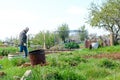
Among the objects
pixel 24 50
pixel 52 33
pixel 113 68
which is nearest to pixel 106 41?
pixel 52 33

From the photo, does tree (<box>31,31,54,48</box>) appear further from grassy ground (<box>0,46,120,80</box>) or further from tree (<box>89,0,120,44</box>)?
grassy ground (<box>0,46,120,80</box>)

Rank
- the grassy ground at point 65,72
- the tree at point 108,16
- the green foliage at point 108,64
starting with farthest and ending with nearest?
the tree at point 108,16 → the green foliage at point 108,64 → the grassy ground at point 65,72

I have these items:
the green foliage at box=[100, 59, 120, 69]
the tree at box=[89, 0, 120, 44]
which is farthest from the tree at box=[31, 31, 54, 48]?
the green foliage at box=[100, 59, 120, 69]

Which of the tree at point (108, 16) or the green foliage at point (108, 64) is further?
the tree at point (108, 16)

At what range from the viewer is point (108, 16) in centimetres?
4072

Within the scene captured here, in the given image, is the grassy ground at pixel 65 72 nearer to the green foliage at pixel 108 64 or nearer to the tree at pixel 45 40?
the green foliage at pixel 108 64

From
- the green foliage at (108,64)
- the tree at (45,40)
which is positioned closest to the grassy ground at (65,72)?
the green foliage at (108,64)

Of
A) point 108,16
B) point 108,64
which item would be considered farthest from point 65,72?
point 108,16

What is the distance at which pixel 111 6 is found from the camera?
41.5 metres

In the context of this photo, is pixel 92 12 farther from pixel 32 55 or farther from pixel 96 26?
pixel 32 55

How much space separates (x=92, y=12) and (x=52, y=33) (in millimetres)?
5353

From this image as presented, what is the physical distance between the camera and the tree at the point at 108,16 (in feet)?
133

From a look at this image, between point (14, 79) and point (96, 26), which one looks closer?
point (14, 79)

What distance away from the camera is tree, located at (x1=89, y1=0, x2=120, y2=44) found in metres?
40.6
